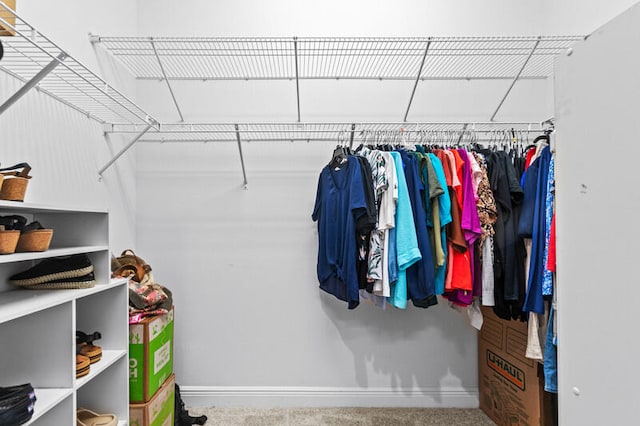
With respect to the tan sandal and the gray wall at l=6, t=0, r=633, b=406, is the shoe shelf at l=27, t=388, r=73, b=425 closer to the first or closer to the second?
the tan sandal

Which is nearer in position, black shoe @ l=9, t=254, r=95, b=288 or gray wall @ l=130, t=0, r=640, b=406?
black shoe @ l=9, t=254, r=95, b=288

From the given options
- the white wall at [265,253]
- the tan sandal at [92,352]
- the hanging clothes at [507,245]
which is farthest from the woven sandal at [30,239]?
the hanging clothes at [507,245]

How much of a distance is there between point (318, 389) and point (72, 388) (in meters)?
1.41

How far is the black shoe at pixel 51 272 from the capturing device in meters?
1.18

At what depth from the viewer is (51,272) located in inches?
46.6

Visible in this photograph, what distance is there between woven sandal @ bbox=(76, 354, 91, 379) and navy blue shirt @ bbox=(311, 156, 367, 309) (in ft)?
3.38

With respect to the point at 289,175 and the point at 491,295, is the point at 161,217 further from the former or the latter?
the point at 491,295

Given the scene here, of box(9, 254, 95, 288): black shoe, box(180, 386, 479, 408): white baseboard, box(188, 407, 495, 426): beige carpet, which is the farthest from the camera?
box(180, 386, 479, 408): white baseboard

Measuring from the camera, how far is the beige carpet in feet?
6.51

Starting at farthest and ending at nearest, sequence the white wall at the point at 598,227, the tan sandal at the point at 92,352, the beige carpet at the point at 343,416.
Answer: the beige carpet at the point at 343,416, the tan sandal at the point at 92,352, the white wall at the point at 598,227

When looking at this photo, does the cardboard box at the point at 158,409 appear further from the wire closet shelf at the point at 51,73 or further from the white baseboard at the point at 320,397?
the wire closet shelf at the point at 51,73

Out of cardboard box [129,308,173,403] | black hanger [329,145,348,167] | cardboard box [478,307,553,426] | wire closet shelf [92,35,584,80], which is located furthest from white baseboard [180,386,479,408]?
wire closet shelf [92,35,584,80]

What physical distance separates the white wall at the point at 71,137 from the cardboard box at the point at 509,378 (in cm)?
217

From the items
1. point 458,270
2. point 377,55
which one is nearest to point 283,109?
point 377,55
